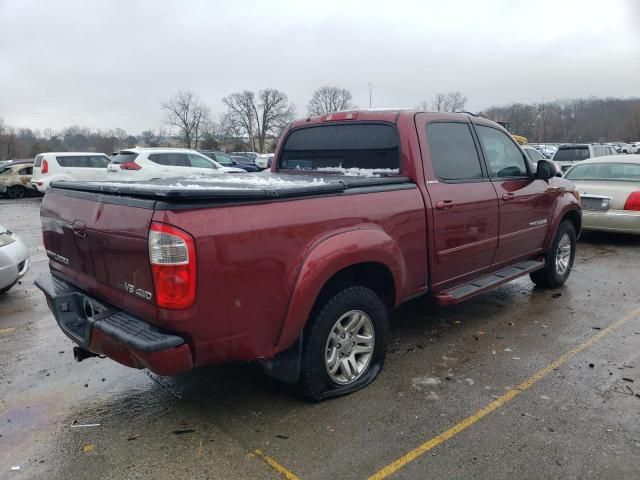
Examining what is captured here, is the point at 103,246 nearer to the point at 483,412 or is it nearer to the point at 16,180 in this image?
the point at 483,412

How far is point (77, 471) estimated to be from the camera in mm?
2707

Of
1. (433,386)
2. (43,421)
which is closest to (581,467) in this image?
(433,386)

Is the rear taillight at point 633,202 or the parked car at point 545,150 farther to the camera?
the parked car at point 545,150

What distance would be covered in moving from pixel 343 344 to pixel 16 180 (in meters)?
22.8

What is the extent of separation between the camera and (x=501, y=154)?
4.93 m

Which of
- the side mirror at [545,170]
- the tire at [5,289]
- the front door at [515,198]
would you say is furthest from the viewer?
the tire at [5,289]

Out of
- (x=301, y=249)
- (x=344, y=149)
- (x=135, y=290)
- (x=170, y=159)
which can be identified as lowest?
(x=135, y=290)

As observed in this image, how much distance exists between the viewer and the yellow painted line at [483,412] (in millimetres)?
A: 2699

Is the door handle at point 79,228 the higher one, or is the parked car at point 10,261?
the door handle at point 79,228

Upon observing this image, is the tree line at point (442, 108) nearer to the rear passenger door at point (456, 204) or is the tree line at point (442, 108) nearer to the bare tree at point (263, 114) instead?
the bare tree at point (263, 114)

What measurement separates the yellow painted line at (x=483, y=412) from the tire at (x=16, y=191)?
2355 cm

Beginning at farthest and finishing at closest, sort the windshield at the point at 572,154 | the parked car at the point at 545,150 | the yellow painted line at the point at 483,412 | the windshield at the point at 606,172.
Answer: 1. the parked car at the point at 545,150
2. the windshield at the point at 572,154
3. the windshield at the point at 606,172
4. the yellow painted line at the point at 483,412

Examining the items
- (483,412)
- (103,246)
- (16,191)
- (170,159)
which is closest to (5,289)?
(103,246)

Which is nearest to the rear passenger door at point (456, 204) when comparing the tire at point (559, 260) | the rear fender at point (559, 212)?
the rear fender at point (559, 212)
